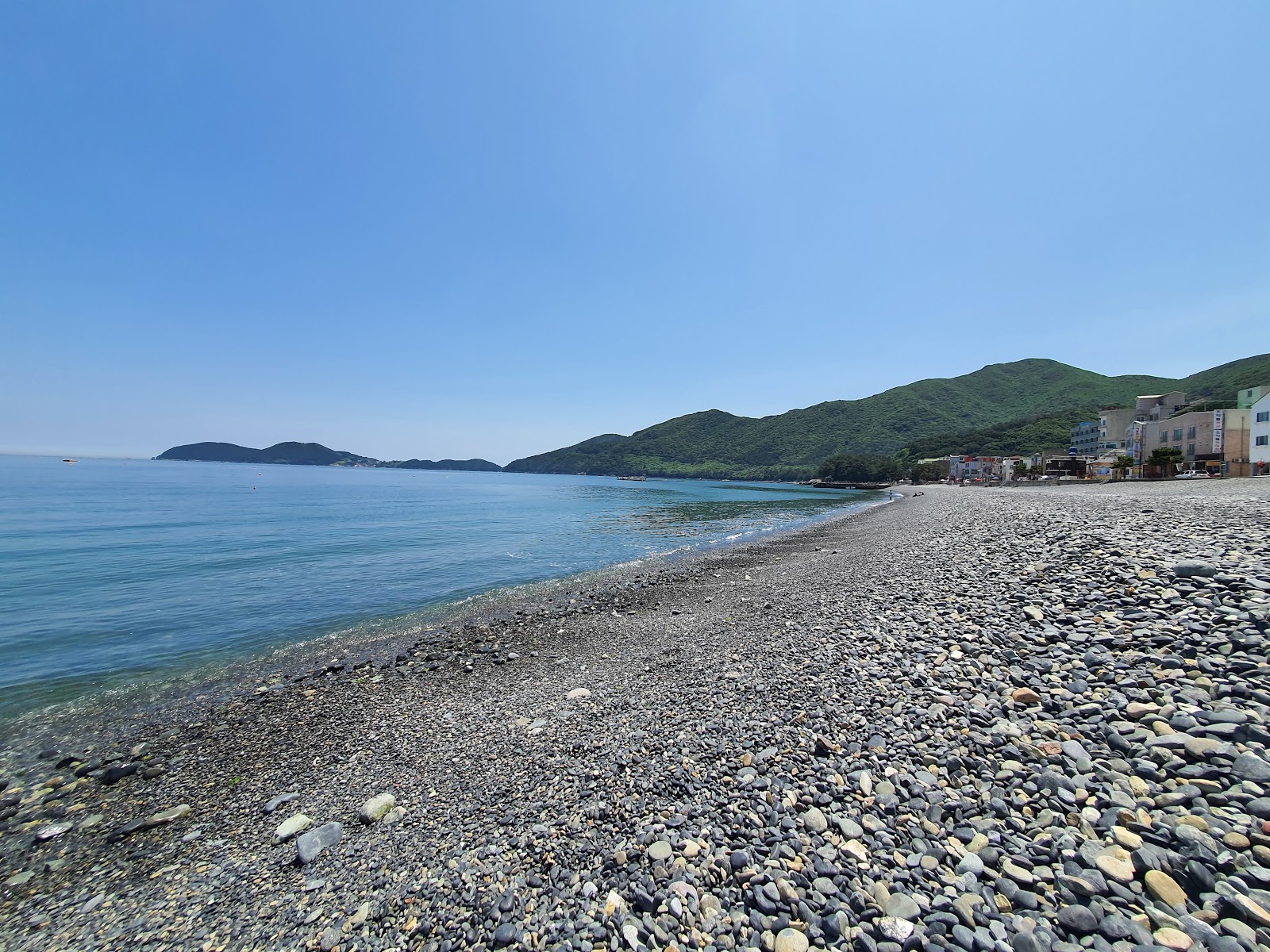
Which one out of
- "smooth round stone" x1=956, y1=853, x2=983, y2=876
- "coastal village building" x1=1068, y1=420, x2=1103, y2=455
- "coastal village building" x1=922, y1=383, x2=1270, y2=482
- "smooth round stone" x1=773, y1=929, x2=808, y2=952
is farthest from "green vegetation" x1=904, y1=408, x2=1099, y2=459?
"smooth round stone" x1=773, y1=929, x2=808, y2=952

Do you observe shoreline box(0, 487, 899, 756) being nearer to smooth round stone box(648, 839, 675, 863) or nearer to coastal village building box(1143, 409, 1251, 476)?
smooth round stone box(648, 839, 675, 863)

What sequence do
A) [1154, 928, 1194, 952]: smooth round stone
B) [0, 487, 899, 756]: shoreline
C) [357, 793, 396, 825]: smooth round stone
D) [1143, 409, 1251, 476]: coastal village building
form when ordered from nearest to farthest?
[1154, 928, 1194, 952]: smooth round stone < [357, 793, 396, 825]: smooth round stone < [0, 487, 899, 756]: shoreline < [1143, 409, 1251, 476]: coastal village building

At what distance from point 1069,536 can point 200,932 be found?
17.1 metres

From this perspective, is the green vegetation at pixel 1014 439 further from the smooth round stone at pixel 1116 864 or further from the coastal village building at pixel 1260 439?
the smooth round stone at pixel 1116 864

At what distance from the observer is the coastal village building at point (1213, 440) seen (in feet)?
180

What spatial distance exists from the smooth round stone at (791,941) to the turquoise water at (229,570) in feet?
45.1

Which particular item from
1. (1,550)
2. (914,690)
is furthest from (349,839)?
(1,550)

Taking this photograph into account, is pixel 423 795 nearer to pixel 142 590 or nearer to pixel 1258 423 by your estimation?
pixel 142 590

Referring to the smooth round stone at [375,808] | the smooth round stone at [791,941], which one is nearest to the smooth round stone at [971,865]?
the smooth round stone at [791,941]

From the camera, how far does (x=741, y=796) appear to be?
4.76 metres

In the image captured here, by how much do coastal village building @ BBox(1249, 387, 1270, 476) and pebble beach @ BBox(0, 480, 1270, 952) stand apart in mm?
61804

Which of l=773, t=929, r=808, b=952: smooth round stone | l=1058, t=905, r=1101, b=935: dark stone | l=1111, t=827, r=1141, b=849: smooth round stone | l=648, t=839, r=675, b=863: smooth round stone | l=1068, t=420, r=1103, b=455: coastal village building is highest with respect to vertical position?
l=1068, t=420, r=1103, b=455: coastal village building

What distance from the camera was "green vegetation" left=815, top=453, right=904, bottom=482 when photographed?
461 ft

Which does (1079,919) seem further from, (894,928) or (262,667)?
(262,667)
